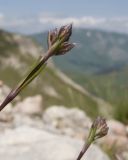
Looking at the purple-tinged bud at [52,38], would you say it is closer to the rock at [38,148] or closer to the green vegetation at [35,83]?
the rock at [38,148]

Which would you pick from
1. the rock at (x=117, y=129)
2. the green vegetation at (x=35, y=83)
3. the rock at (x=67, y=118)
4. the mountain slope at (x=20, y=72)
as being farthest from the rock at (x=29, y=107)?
the green vegetation at (x=35, y=83)

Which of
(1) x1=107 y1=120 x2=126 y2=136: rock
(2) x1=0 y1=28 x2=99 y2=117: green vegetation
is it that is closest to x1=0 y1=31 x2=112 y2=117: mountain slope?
(2) x1=0 y1=28 x2=99 y2=117: green vegetation

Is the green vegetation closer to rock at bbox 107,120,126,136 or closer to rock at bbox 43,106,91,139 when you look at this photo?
rock at bbox 43,106,91,139

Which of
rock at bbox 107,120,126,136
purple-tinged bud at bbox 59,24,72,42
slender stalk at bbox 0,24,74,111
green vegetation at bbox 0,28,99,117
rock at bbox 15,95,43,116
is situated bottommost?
green vegetation at bbox 0,28,99,117

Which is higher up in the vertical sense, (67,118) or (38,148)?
(38,148)

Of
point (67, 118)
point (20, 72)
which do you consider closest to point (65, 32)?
point (67, 118)

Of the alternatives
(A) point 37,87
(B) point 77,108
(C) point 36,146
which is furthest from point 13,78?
(C) point 36,146

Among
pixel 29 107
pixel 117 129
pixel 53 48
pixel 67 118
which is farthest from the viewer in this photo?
pixel 29 107

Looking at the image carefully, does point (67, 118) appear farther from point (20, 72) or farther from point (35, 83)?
point (35, 83)

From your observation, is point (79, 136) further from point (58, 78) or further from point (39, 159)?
point (58, 78)
